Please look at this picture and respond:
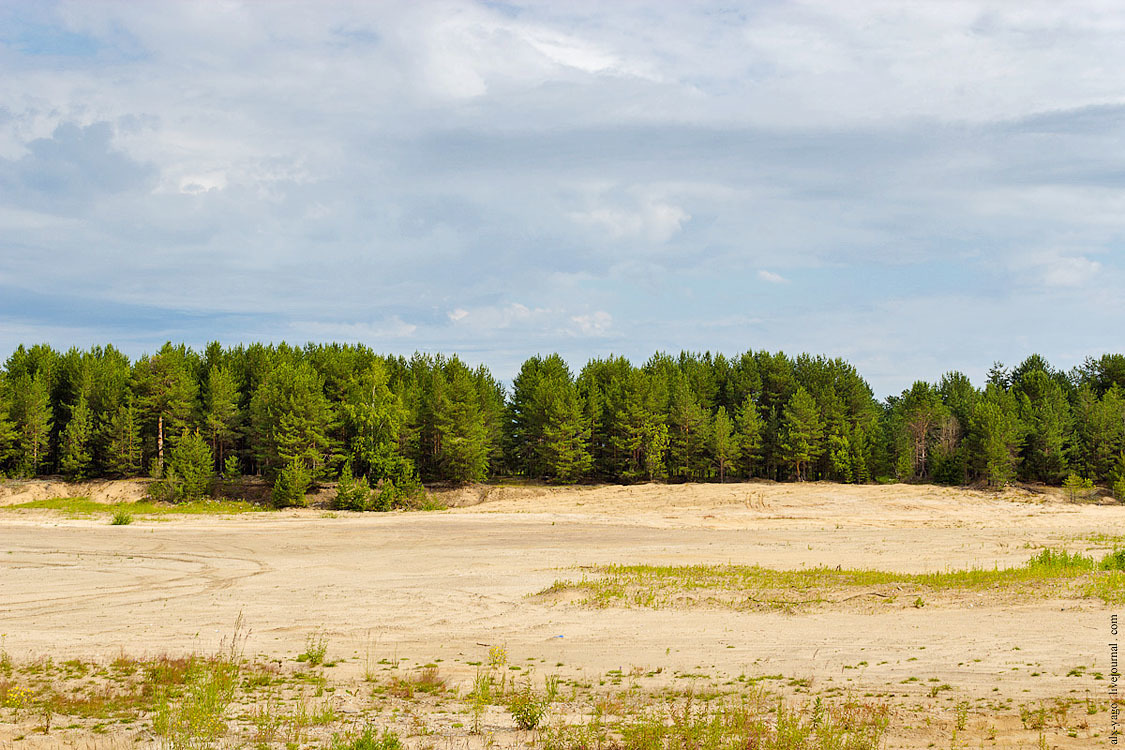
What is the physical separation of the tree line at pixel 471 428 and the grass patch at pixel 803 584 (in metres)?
40.8

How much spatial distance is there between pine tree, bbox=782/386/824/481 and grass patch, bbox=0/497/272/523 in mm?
48118

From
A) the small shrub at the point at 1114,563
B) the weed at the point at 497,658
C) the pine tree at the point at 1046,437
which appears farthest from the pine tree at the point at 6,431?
the pine tree at the point at 1046,437

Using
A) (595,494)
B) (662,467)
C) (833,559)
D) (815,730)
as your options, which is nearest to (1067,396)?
(662,467)

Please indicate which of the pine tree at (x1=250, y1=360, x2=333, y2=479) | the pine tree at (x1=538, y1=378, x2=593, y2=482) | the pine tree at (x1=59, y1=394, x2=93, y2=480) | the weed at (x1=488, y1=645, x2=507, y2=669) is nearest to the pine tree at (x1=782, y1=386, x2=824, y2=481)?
the pine tree at (x1=538, y1=378, x2=593, y2=482)

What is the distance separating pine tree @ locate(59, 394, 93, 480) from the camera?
7362 cm

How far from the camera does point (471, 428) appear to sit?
73000 mm

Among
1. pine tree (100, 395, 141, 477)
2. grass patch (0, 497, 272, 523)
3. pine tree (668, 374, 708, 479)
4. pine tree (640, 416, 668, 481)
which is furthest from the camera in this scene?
pine tree (668, 374, 708, 479)

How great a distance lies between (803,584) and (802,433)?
2062 inches

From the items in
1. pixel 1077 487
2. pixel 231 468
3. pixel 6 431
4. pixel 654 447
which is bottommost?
pixel 1077 487

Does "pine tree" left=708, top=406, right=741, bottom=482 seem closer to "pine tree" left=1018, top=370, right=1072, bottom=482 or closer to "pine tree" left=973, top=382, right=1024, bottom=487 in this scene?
"pine tree" left=973, top=382, right=1024, bottom=487

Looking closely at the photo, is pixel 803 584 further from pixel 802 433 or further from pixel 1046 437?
pixel 1046 437

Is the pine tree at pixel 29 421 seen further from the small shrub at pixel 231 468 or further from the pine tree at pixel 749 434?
the pine tree at pixel 749 434

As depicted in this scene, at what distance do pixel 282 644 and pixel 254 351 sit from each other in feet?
239

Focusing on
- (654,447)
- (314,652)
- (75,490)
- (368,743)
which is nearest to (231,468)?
(75,490)
